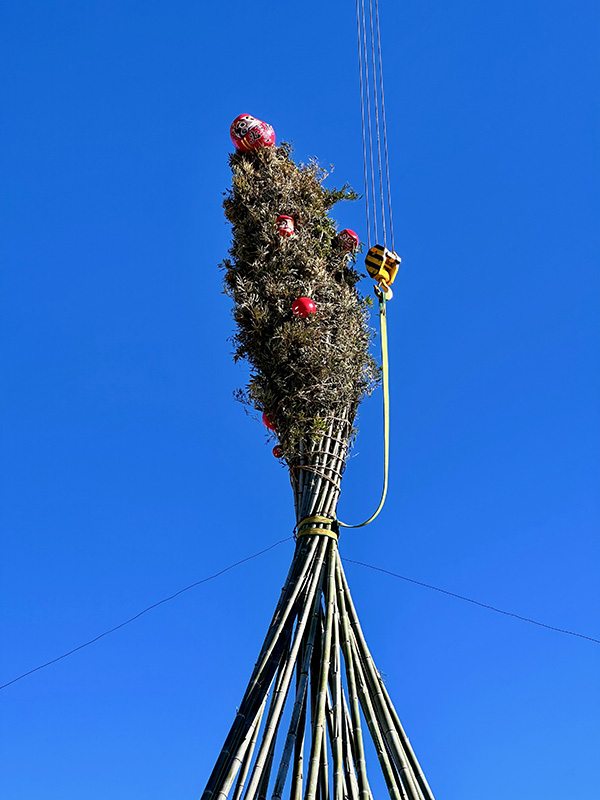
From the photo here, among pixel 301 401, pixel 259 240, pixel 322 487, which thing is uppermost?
pixel 259 240

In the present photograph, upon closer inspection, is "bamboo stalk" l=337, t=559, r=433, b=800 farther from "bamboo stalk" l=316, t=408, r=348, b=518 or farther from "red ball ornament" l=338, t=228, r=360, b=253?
"red ball ornament" l=338, t=228, r=360, b=253

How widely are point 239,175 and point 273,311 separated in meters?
1.04

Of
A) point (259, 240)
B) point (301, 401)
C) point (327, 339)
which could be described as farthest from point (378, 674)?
point (259, 240)

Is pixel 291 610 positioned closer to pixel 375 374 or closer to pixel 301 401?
pixel 301 401

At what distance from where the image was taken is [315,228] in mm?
4836

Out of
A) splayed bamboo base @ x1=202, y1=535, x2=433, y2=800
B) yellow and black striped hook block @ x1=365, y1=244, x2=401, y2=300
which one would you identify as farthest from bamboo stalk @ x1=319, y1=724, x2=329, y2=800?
yellow and black striped hook block @ x1=365, y1=244, x2=401, y2=300

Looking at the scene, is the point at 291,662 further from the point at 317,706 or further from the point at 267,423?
the point at 267,423

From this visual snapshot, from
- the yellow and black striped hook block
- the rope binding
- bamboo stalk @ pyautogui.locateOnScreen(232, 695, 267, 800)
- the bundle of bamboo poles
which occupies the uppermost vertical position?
the yellow and black striped hook block

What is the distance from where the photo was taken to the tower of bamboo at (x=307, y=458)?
10.6ft

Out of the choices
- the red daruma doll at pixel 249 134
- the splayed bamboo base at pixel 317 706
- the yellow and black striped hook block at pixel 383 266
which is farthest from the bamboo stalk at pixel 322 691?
the red daruma doll at pixel 249 134

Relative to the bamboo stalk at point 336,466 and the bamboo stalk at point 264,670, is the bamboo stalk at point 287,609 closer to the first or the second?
the bamboo stalk at point 264,670

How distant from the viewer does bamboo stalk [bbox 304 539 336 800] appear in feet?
10.1

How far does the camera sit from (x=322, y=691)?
3359 millimetres

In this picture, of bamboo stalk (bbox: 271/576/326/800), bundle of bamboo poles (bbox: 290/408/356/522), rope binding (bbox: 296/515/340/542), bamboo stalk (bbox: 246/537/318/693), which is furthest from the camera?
bundle of bamboo poles (bbox: 290/408/356/522)
